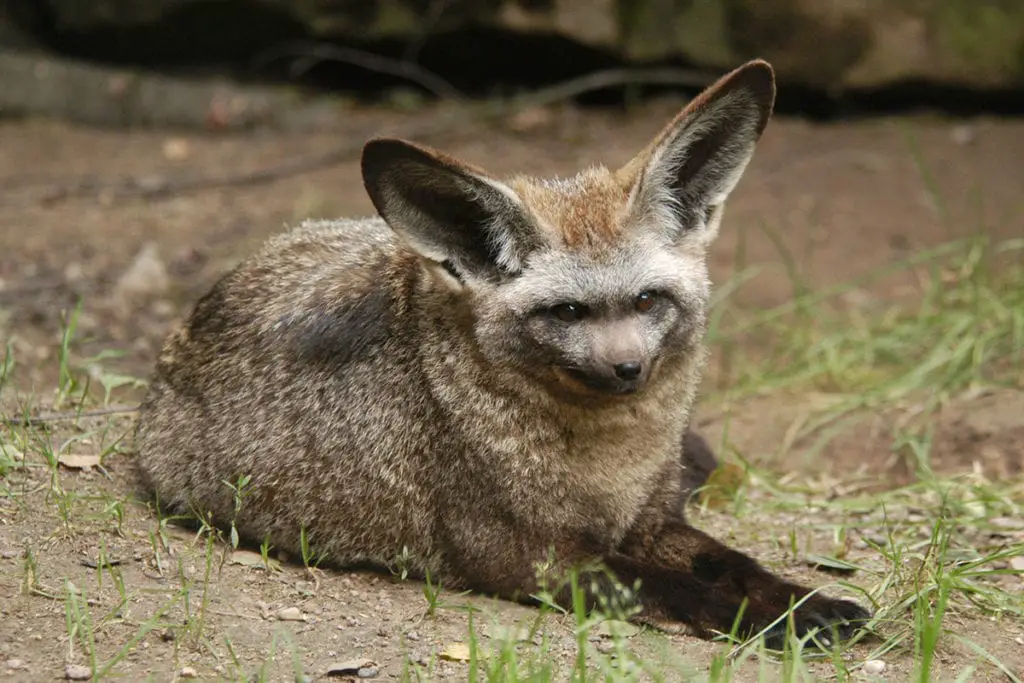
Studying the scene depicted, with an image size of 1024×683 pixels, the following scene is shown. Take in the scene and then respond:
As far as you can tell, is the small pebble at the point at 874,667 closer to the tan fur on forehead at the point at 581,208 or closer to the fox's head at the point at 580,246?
the fox's head at the point at 580,246

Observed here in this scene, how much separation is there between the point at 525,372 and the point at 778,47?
6.24 metres

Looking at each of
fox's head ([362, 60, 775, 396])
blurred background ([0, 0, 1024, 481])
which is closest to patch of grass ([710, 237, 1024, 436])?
blurred background ([0, 0, 1024, 481])

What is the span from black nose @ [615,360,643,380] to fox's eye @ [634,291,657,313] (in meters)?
0.27

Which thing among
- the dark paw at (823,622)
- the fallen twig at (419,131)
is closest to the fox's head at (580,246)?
the dark paw at (823,622)

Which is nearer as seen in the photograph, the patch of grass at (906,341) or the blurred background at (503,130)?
the patch of grass at (906,341)

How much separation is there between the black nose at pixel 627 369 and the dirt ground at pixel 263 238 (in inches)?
31.9

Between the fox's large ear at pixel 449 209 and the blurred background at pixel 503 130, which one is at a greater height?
the fox's large ear at pixel 449 209

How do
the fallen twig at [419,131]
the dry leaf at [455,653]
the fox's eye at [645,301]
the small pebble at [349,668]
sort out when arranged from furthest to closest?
the fallen twig at [419,131], the fox's eye at [645,301], the dry leaf at [455,653], the small pebble at [349,668]

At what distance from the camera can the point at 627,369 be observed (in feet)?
13.0

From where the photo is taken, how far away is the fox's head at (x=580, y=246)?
4055mm

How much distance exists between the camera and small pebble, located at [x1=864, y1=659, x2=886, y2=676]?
3.74 metres

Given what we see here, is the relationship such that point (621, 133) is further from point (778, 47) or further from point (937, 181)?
point (937, 181)

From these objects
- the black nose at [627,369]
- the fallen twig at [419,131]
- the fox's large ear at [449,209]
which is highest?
the fox's large ear at [449,209]

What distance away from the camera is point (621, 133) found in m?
10.1
